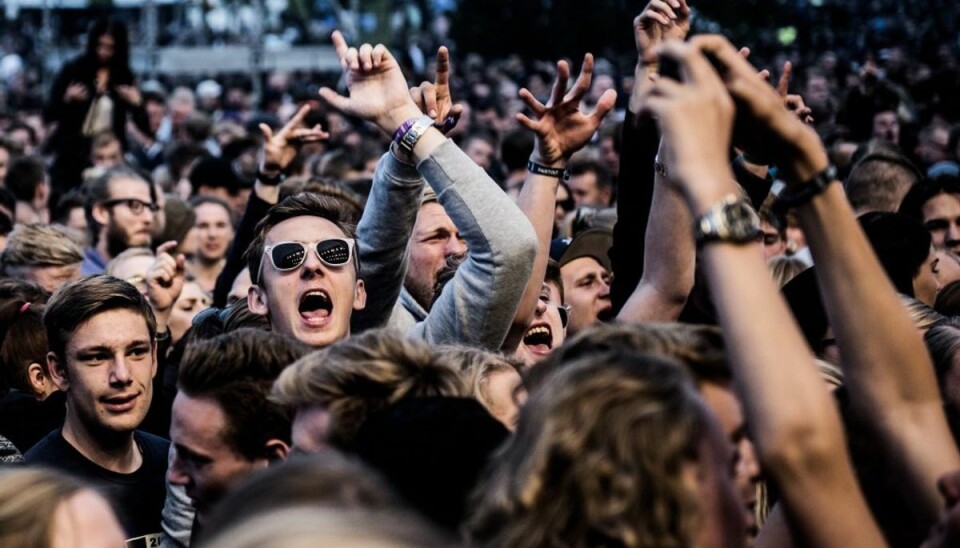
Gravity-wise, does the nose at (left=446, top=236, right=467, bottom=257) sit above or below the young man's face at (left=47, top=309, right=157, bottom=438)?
above

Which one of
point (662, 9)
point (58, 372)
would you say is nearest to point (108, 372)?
point (58, 372)

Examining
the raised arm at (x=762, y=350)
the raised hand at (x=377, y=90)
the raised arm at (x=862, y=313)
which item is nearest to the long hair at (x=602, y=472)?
the raised arm at (x=762, y=350)

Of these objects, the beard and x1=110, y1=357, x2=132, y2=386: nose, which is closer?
x1=110, y1=357, x2=132, y2=386: nose

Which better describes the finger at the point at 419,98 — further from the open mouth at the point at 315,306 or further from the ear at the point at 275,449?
the ear at the point at 275,449

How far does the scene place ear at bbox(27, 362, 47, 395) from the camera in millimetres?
5641

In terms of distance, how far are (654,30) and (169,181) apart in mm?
8180

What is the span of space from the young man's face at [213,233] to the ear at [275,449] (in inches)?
210

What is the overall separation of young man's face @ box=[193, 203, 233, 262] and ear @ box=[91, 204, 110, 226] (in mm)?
545

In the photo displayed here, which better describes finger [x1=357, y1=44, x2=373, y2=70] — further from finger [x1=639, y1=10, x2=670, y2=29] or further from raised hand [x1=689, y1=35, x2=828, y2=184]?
raised hand [x1=689, y1=35, x2=828, y2=184]

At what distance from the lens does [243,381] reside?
3.75m

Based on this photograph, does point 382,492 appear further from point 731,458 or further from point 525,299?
point 525,299

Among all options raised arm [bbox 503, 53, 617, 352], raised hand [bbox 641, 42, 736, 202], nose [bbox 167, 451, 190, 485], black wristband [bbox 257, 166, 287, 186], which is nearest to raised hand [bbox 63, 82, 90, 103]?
black wristband [bbox 257, 166, 287, 186]

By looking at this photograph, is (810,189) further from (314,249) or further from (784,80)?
(784,80)

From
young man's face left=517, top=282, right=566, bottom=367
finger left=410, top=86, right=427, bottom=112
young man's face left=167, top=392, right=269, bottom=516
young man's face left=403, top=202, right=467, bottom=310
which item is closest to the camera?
young man's face left=167, top=392, right=269, bottom=516
